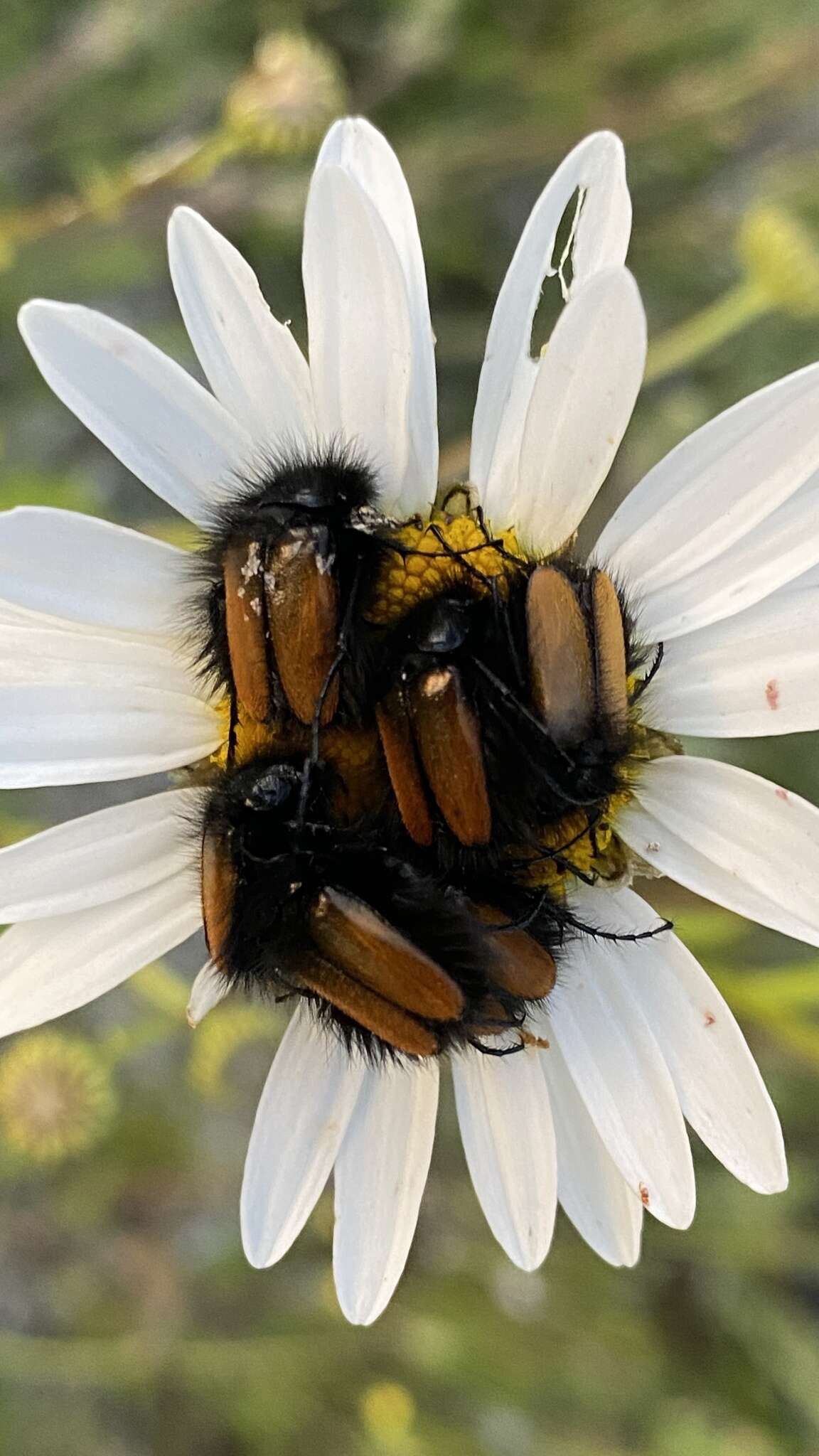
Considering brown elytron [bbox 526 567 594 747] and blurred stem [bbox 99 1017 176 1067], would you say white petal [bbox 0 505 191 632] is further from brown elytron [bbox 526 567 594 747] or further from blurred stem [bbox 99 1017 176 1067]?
blurred stem [bbox 99 1017 176 1067]

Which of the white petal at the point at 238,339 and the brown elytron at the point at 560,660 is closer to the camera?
the brown elytron at the point at 560,660

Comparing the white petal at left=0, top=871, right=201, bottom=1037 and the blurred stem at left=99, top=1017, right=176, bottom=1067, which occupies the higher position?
the white petal at left=0, top=871, right=201, bottom=1037

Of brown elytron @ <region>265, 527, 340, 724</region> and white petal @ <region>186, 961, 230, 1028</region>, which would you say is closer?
brown elytron @ <region>265, 527, 340, 724</region>

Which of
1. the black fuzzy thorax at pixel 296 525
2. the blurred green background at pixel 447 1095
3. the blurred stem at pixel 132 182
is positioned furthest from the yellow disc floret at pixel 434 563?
the blurred green background at pixel 447 1095

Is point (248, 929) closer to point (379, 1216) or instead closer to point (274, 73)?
point (379, 1216)

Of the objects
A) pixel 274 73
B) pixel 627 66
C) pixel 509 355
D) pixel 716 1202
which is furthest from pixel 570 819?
pixel 627 66

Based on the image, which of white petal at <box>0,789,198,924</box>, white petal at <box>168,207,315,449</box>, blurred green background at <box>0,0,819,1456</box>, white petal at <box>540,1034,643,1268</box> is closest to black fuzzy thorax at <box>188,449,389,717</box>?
white petal at <box>168,207,315,449</box>

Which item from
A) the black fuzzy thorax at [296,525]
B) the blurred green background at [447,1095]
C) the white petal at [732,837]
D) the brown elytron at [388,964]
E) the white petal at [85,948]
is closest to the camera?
the brown elytron at [388,964]

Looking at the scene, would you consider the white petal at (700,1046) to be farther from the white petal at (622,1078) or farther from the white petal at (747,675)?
the white petal at (747,675)
